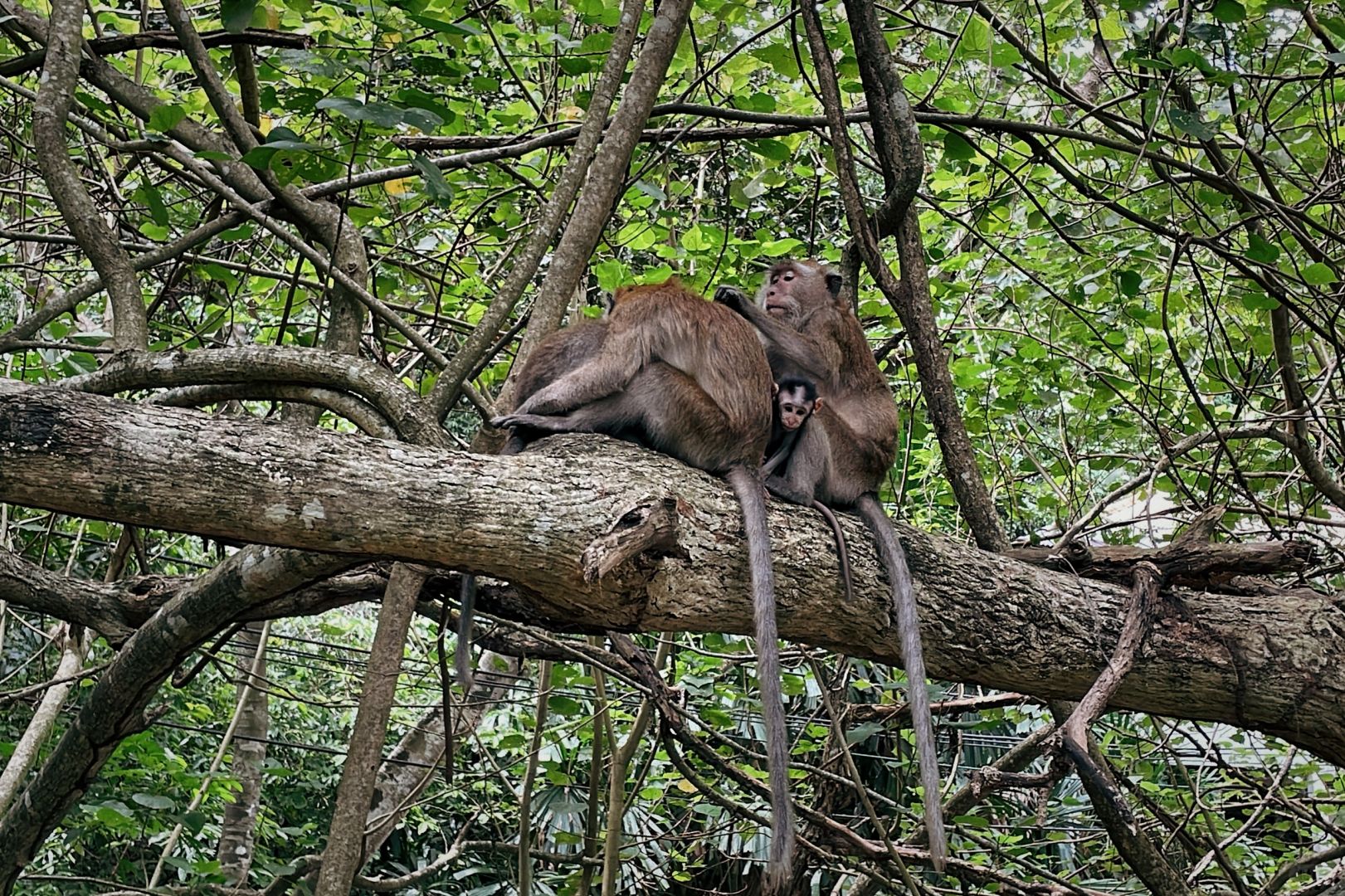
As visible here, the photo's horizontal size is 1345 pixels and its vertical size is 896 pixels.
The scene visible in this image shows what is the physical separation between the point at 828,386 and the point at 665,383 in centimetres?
101

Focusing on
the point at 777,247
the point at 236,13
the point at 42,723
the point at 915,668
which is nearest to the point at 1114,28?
the point at 777,247

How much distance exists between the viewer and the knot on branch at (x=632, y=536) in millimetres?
2502

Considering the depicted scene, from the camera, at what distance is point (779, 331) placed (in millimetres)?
4637

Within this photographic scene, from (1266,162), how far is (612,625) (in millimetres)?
3464

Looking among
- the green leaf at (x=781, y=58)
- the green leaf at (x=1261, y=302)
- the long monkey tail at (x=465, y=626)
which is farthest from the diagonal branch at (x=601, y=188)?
the green leaf at (x=1261, y=302)

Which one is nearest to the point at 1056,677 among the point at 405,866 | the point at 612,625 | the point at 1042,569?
the point at 1042,569

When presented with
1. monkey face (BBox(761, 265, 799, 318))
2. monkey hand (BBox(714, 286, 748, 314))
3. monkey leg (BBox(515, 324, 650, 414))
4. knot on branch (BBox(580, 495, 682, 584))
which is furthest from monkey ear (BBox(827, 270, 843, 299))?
knot on branch (BBox(580, 495, 682, 584))

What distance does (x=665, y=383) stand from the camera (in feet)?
12.9

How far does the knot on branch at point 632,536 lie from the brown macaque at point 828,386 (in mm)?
954

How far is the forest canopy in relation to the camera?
2.76 meters

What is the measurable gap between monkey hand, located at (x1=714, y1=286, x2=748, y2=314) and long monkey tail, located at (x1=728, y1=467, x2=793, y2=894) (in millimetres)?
1514

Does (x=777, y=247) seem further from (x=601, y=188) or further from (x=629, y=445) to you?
(x=629, y=445)

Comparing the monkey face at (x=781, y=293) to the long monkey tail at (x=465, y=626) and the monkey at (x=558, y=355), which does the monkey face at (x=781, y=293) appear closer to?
the monkey at (x=558, y=355)

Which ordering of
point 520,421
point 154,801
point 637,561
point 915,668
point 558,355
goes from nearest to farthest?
point 637,561, point 915,668, point 520,421, point 558,355, point 154,801
